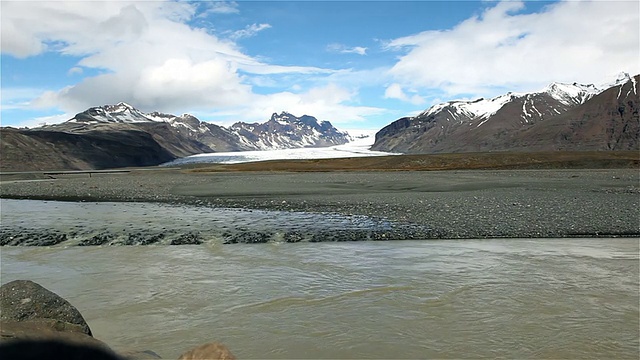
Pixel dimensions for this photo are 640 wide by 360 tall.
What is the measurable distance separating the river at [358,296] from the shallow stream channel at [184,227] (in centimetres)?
156

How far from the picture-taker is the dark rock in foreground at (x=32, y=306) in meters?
7.66

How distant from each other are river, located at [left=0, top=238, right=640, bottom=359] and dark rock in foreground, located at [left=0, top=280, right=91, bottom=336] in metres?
1.31

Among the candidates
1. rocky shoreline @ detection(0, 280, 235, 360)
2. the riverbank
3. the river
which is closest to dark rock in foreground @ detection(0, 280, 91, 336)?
rocky shoreline @ detection(0, 280, 235, 360)

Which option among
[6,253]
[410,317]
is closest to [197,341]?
[410,317]

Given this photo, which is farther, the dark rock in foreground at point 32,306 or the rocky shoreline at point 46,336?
the dark rock in foreground at point 32,306

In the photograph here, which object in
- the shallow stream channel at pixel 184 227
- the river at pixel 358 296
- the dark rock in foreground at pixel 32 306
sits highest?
the dark rock in foreground at pixel 32 306

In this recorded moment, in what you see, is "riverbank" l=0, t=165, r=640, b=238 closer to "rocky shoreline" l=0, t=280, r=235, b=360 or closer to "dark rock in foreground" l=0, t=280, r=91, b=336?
"dark rock in foreground" l=0, t=280, r=91, b=336

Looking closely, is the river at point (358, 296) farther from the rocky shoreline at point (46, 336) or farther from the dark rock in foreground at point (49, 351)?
the dark rock in foreground at point (49, 351)

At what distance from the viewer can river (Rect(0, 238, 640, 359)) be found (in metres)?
8.97

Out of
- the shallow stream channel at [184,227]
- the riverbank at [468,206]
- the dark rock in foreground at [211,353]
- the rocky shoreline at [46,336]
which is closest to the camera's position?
the rocky shoreline at [46,336]

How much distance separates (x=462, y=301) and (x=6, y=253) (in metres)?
17.6

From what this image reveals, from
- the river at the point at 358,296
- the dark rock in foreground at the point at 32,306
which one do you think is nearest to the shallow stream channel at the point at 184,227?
the river at the point at 358,296

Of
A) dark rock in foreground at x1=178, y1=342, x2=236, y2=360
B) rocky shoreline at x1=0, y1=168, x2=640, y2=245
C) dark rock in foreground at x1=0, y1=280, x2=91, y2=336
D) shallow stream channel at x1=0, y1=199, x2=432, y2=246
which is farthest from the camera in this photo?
rocky shoreline at x1=0, y1=168, x2=640, y2=245

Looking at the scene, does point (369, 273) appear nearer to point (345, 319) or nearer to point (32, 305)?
point (345, 319)
